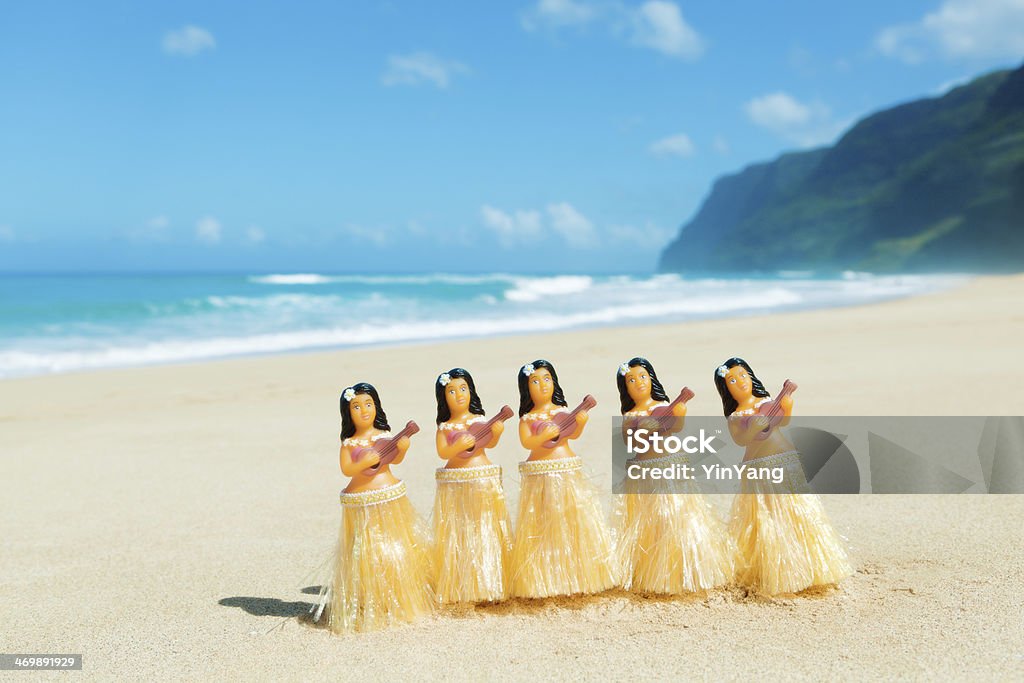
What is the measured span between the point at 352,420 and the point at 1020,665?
111 inches

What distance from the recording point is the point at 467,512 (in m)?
3.85

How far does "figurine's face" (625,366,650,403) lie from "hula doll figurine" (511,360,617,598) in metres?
0.26

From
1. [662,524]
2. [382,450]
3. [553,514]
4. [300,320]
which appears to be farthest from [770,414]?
[300,320]

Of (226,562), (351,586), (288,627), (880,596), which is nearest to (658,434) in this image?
(880,596)

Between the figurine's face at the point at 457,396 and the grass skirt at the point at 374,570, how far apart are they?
44cm

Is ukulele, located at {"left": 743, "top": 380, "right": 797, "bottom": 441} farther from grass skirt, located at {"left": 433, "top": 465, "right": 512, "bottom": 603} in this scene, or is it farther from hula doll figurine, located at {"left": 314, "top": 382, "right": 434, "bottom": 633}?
hula doll figurine, located at {"left": 314, "top": 382, "right": 434, "bottom": 633}

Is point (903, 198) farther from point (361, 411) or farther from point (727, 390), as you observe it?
point (361, 411)

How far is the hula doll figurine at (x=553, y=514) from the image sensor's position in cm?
Result: 380

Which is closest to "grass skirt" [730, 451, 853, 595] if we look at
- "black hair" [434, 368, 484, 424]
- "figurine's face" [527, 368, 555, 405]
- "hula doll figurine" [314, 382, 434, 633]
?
"figurine's face" [527, 368, 555, 405]

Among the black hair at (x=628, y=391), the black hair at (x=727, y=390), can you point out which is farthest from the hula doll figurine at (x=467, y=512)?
the black hair at (x=727, y=390)

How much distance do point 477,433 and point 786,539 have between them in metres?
1.49

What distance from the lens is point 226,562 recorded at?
15.8 feet

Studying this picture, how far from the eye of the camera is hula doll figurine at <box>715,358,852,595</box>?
3826mm

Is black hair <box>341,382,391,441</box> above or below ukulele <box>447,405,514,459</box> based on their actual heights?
above
